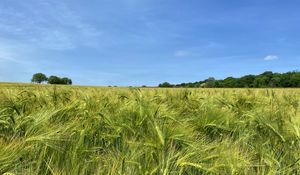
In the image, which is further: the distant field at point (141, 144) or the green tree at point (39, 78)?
the green tree at point (39, 78)

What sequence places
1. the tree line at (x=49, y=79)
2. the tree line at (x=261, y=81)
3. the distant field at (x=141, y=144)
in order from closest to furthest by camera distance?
the distant field at (x=141, y=144) < the tree line at (x=261, y=81) < the tree line at (x=49, y=79)

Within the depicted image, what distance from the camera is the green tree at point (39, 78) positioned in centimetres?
9978

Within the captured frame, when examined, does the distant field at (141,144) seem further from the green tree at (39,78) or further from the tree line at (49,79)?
the green tree at (39,78)

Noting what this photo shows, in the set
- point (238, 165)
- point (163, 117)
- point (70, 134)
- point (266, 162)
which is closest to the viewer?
point (238, 165)

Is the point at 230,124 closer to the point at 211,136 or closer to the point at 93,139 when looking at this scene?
the point at 211,136

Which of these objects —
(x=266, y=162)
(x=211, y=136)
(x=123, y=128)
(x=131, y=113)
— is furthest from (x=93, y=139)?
(x=266, y=162)

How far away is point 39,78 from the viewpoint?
100m

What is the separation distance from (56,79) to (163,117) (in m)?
96.9

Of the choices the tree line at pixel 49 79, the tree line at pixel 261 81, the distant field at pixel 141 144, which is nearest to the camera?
the distant field at pixel 141 144

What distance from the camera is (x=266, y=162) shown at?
239 centimetres

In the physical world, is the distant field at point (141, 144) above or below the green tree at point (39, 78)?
below

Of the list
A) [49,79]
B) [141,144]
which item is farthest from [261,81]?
[141,144]

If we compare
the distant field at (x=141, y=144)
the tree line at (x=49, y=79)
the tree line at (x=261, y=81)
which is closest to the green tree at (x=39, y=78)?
the tree line at (x=49, y=79)

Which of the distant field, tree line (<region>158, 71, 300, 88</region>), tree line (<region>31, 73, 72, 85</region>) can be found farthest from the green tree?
the distant field
